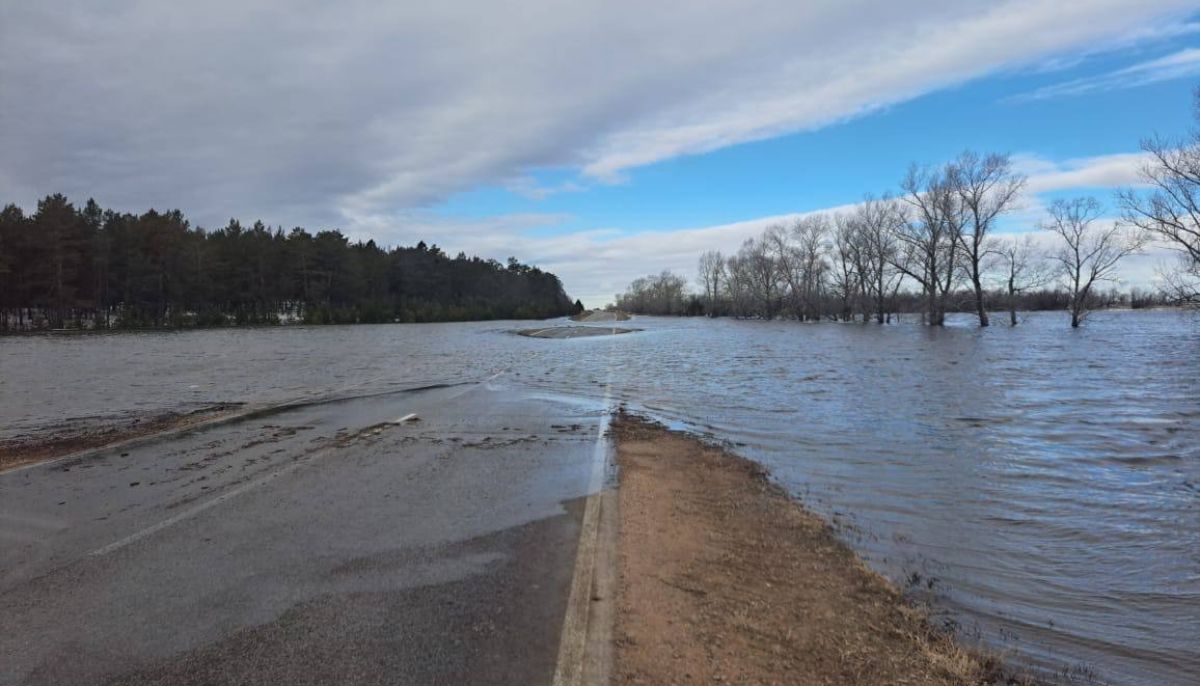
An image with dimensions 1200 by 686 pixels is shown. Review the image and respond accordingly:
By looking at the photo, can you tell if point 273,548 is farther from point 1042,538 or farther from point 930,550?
point 1042,538

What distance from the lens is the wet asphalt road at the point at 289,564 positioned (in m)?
3.54

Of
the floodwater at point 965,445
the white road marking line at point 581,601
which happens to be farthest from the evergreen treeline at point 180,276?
the white road marking line at point 581,601

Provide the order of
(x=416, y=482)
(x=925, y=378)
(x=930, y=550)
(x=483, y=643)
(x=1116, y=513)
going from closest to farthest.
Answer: (x=483, y=643) < (x=930, y=550) < (x=1116, y=513) < (x=416, y=482) < (x=925, y=378)

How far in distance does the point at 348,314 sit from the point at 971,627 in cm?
9713

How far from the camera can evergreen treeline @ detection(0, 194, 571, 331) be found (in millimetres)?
64500

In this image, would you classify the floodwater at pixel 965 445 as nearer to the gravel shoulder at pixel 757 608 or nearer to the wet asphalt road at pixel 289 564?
the gravel shoulder at pixel 757 608

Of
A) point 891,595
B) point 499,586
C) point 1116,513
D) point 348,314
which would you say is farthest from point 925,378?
point 348,314

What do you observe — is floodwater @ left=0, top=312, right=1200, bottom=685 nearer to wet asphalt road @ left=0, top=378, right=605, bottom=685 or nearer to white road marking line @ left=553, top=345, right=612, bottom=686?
white road marking line @ left=553, top=345, right=612, bottom=686

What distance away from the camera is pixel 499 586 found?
4.53 metres

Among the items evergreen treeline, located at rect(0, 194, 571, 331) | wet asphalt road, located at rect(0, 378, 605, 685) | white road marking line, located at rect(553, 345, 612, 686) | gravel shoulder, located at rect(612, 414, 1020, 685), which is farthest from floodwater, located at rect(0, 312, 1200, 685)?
evergreen treeline, located at rect(0, 194, 571, 331)

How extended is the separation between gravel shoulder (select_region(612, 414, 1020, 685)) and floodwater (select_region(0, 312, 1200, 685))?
0.56 metres

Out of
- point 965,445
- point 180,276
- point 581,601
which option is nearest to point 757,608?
point 581,601

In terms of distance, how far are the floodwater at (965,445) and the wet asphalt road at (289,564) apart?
3.15 m

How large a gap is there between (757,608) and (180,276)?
87.5 m
